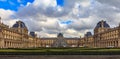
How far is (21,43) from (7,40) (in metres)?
32.9

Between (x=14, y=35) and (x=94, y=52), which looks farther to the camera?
(x=14, y=35)

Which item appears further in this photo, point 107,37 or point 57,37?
point 57,37

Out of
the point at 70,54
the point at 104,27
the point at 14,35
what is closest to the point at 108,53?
the point at 70,54

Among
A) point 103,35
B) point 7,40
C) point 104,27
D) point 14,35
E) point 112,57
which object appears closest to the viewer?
point 112,57

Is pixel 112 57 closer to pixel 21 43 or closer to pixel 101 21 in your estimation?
pixel 21 43

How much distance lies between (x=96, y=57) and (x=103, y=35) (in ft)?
383

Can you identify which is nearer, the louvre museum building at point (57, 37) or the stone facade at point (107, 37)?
the louvre museum building at point (57, 37)

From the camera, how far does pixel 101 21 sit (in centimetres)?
17262

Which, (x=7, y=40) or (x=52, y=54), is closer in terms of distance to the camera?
(x=52, y=54)

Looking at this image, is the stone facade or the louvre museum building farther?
the stone facade

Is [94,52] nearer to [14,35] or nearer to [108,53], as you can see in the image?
[108,53]

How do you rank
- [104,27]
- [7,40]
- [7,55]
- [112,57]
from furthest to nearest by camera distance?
[104,27]
[7,40]
[7,55]
[112,57]

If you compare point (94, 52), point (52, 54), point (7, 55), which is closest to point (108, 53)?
point (94, 52)

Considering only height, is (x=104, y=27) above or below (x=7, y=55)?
above
